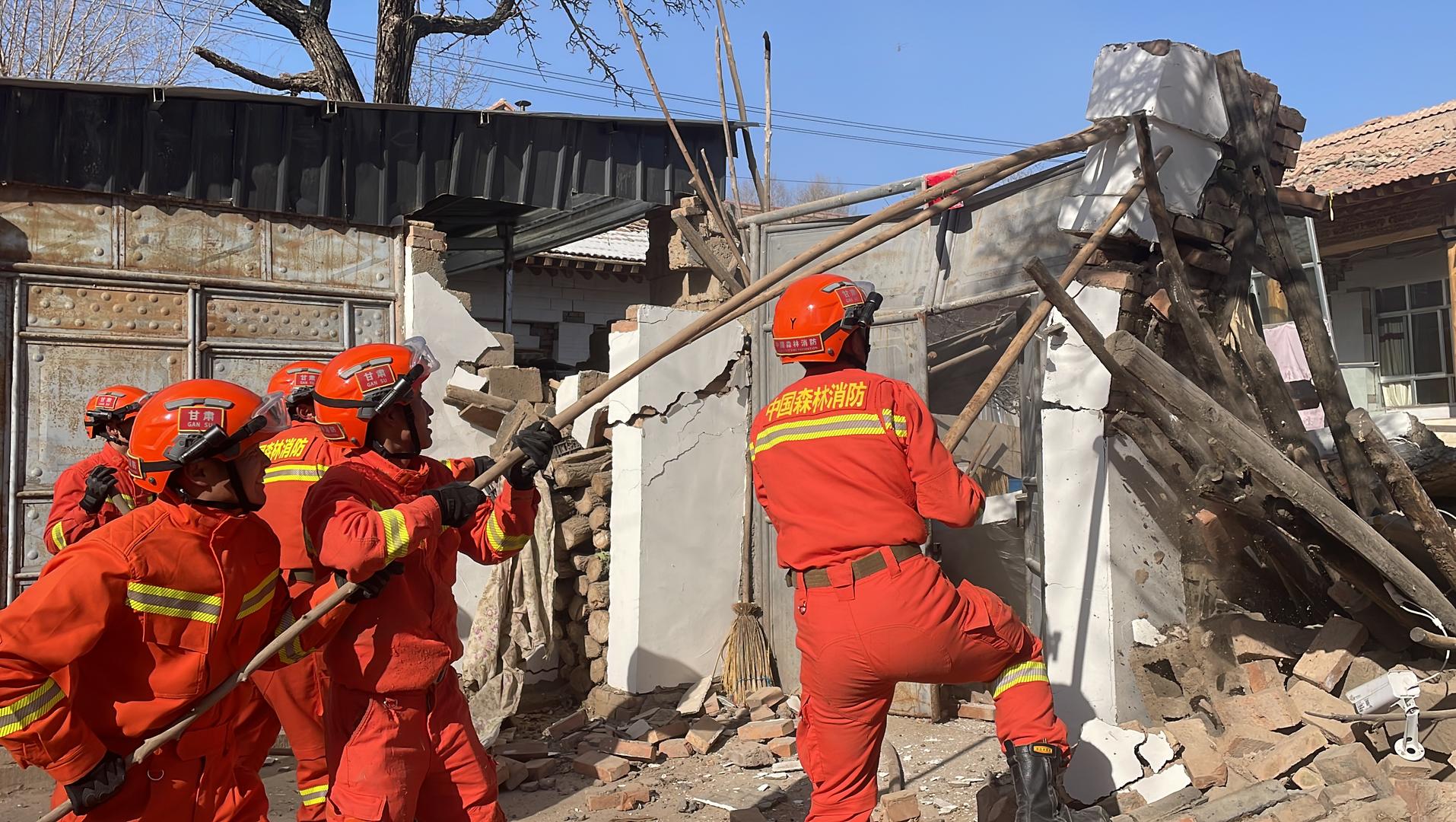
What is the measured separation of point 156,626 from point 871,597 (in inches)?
81.2

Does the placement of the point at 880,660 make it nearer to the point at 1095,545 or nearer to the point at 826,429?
the point at 826,429

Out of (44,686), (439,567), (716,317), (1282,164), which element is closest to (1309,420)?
(1282,164)

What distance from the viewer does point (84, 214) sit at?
7.14 m

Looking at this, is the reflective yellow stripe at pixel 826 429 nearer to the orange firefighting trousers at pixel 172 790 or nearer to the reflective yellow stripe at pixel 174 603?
the reflective yellow stripe at pixel 174 603

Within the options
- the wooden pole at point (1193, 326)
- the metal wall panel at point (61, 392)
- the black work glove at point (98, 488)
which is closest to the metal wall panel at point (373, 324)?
the metal wall panel at point (61, 392)

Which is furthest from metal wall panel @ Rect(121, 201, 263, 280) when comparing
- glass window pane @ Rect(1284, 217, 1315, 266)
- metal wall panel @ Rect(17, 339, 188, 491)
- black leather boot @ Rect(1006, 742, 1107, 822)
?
glass window pane @ Rect(1284, 217, 1315, 266)

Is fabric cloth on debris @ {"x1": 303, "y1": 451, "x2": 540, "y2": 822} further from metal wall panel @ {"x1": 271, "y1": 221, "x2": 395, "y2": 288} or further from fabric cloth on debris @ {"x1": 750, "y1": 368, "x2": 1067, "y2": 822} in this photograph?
metal wall panel @ {"x1": 271, "y1": 221, "x2": 395, "y2": 288}

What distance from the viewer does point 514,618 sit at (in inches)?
297

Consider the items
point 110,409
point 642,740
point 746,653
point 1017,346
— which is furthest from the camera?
point 746,653

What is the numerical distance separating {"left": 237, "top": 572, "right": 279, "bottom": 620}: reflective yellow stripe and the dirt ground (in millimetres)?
2677

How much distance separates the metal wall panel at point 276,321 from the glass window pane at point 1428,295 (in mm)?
12279

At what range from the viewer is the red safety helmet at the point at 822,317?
3820mm

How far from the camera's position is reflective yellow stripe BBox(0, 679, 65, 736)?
260 cm

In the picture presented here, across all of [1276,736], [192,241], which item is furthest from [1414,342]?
[192,241]
